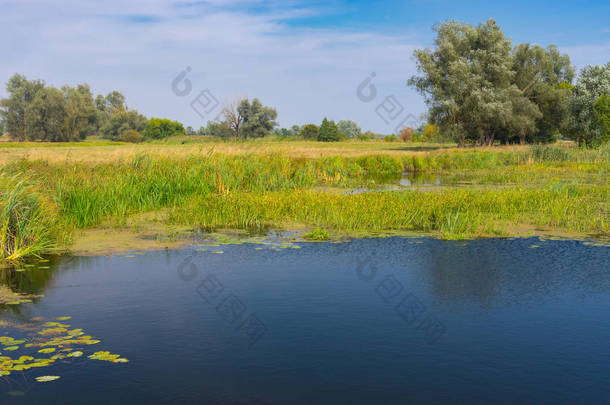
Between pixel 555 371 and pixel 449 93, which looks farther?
pixel 449 93

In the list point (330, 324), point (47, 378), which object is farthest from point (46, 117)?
point (47, 378)

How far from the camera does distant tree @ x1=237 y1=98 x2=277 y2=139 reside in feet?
334

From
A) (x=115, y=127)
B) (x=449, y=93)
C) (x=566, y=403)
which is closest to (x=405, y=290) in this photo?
(x=566, y=403)

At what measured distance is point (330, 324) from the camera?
8.51 metres

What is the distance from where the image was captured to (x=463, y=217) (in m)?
16.1

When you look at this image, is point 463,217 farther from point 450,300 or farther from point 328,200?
point 450,300

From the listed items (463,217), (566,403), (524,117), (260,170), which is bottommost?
(566,403)

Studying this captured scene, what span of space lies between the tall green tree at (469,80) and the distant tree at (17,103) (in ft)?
252

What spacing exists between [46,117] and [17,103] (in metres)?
7.86

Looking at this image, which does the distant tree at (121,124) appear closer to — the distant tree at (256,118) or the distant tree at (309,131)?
the distant tree at (256,118)

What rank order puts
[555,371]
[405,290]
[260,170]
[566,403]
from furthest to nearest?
1. [260,170]
2. [405,290]
3. [555,371]
4. [566,403]

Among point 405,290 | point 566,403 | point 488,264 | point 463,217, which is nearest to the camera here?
point 566,403

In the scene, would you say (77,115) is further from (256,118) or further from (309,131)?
(309,131)

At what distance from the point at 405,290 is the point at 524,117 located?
5813cm
